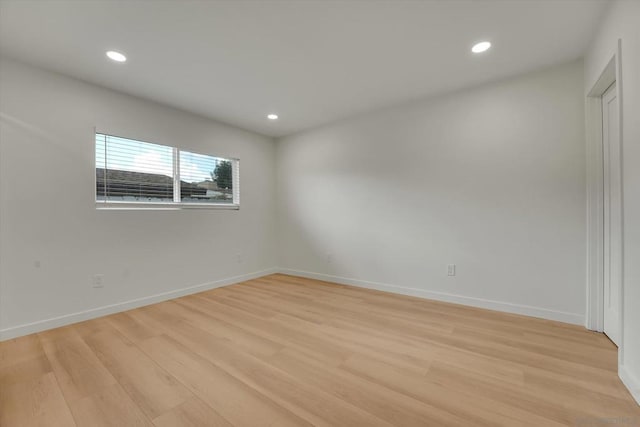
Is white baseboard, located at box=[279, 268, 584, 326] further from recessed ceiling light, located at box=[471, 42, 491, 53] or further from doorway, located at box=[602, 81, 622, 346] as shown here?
recessed ceiling light, located at box=[471, 42, 491, 53]

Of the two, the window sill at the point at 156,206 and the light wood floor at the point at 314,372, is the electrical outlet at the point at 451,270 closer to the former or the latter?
the light wood floor at the point at 314,372

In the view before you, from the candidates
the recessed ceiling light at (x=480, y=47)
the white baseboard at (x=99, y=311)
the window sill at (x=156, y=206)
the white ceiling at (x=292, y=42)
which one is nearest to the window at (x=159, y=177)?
the window sill at (x=156, y=206)

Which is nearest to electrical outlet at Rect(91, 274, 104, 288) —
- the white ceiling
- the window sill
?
the window sill

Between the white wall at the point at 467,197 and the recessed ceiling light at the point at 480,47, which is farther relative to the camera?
the white wall at the point at 467,197

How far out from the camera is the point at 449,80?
2863mm

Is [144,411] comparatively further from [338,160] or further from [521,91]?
[521,91]

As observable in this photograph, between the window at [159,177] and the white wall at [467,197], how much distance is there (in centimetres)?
152

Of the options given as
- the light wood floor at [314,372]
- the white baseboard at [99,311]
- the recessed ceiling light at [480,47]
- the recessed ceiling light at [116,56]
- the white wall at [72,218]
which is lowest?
the light wood floor at [314,372]

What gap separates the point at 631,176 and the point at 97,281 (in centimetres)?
456

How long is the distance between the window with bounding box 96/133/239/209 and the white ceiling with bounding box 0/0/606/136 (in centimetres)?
70

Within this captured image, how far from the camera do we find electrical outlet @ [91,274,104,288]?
9.27 ft

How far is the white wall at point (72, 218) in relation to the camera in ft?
7.84

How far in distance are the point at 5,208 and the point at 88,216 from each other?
1.89 ft

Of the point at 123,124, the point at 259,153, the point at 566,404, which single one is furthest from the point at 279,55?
the point at 566,404
